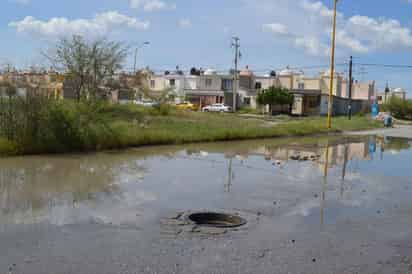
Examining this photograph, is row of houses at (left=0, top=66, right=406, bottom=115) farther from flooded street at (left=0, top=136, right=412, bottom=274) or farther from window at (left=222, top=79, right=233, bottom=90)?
flooded street at (left=0, top=136, right=412, bottom=274)

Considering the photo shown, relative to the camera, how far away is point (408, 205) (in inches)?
460

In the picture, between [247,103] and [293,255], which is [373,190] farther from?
[247,103]

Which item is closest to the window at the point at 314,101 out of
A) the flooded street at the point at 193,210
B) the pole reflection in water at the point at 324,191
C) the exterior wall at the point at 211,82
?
the exterior wall at the point at 211,82

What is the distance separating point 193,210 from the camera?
10.1 metres

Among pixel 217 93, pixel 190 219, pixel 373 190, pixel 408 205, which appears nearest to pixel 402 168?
pixel 373 190

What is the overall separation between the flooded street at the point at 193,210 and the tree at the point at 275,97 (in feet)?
160

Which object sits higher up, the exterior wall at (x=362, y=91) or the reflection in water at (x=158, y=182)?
the exterior wall at (x=362, y=91)

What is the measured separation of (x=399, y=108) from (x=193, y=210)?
250ft

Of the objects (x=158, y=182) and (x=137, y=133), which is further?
(x=137, y=133)

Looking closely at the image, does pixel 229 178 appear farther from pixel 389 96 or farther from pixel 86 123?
pixel 389 96

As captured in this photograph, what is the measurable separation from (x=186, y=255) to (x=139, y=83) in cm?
3566

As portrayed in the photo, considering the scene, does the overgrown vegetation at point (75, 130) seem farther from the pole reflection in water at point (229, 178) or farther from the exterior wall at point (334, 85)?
the exterior wall at point (334, 85)

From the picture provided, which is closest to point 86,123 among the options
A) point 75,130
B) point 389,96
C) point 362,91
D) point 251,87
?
point 75,130

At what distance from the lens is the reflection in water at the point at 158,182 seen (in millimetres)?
10109
